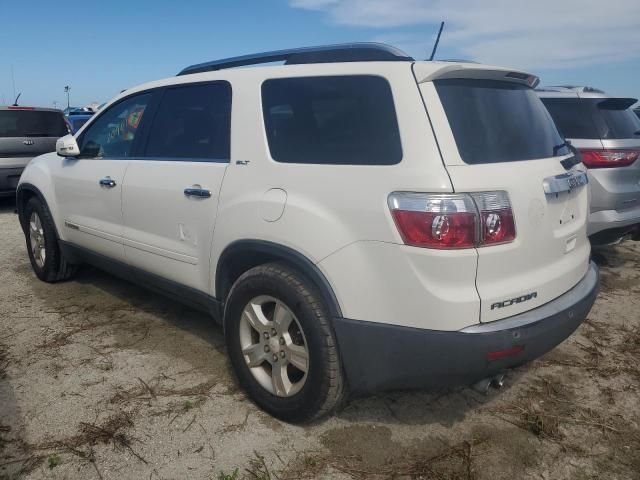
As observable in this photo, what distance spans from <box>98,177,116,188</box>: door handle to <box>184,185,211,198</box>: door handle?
3.09 ft

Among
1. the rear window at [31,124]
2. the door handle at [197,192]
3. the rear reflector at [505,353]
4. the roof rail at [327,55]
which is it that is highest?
the roof rail at [327,55]

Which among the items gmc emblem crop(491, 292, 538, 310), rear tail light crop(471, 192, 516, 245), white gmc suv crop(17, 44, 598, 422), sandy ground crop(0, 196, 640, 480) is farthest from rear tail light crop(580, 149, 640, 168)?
rear tail light crop(471, 192, 516, 245)

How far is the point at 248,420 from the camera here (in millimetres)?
2809

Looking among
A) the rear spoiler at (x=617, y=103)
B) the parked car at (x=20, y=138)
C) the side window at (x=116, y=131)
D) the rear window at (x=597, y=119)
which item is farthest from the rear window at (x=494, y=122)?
the parked car at (x=20, y=138)

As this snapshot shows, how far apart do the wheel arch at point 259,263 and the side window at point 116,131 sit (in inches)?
54.4

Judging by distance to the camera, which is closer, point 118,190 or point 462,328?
point 462,328

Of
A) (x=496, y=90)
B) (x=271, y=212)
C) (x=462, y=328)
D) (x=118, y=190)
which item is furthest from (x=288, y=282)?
(x=118, y=190)

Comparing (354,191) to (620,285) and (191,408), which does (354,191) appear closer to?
(191,408)

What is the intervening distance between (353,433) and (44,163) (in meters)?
3.72

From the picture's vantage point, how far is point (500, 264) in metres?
2.24

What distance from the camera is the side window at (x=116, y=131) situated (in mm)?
3822

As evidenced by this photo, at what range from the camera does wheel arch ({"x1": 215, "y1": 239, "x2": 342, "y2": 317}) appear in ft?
7.87

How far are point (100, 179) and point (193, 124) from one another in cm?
106

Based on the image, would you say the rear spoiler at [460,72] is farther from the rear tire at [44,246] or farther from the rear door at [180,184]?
the rear tire at [44,246]
